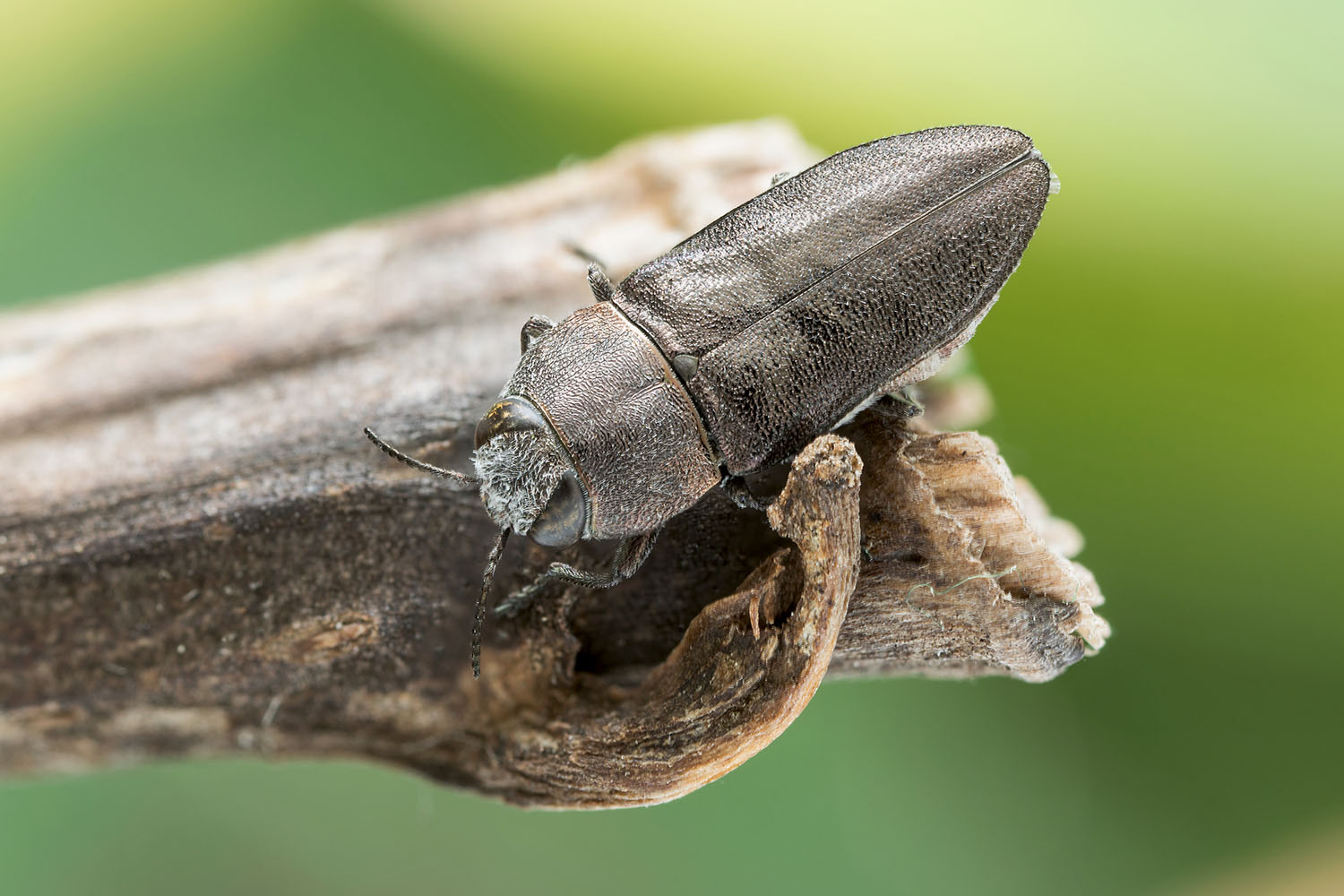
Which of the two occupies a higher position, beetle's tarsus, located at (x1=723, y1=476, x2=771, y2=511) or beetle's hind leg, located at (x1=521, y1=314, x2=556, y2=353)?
beetle's hind leg, located at (x1=521, y1=314, x2=556, y2=353)

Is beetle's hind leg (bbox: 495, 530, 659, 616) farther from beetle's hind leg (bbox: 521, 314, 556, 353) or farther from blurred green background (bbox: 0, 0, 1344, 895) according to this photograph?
blurred green background (bbox: 0, 0, 1344, 895)

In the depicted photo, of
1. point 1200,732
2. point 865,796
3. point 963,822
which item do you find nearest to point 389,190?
point 865,796

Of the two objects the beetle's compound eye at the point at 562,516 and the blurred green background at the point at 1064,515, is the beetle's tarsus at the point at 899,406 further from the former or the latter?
the blurred green background at the point at 1064,515

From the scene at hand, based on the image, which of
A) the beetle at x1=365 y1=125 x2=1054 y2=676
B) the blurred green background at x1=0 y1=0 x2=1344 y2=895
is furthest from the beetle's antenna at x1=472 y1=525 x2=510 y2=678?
the blurred green background at x1=0 y1=0 x2=1344 y2=895

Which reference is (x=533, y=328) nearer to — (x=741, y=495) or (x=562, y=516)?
(x=562, y=516)

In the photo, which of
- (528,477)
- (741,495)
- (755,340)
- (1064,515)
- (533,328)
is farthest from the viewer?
(1064,515)

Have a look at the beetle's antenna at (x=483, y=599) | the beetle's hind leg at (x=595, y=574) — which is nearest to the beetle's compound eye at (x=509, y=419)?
the beetle's antenna at (x=483, y=599)

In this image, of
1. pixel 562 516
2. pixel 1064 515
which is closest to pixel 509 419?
pixel 562 516
